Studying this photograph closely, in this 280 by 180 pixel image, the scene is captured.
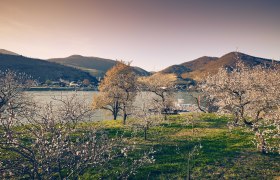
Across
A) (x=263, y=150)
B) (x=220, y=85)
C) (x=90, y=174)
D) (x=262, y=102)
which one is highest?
(x=220, y=85)

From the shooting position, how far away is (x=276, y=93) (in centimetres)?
2877

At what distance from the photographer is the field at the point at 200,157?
20.1 meters

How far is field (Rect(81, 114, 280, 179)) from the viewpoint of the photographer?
20.1 m

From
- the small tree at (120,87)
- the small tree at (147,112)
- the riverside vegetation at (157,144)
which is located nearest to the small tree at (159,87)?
the small tree at (147,112)

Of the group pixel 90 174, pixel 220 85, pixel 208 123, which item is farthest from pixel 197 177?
pixel 208 123

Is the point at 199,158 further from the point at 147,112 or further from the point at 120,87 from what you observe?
the point at 120,87

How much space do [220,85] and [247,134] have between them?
32.6 ft

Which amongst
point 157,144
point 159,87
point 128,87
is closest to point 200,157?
point 157,144

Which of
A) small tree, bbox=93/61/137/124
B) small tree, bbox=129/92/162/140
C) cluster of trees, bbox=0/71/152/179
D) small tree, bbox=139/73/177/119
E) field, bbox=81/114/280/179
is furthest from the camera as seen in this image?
small tree, bbox=139/73/177/119

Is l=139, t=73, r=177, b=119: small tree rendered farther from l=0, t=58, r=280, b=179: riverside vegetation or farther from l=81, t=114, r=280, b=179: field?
l=81, t=114, r=280, b=179: field

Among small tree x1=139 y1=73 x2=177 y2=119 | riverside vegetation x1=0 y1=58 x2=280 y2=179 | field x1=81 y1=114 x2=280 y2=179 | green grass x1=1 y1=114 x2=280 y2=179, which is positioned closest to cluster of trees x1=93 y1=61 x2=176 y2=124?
small tree x1=139 y1=73 x2=177 y2=119

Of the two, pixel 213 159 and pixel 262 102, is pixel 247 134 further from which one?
pixel 213 159

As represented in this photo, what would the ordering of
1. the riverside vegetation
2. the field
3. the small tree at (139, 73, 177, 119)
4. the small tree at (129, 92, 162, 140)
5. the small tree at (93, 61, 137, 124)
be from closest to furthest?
the riverside vegetation, the field, the small tree at (129, 92, 162, 140), the small tree at (93, 61, 137, 124), the small tree at (139, 73, 177, 119)

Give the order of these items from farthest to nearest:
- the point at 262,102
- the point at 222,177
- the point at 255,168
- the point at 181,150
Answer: the point at 262,102 < the point at 181,150 < the point at 255,168 < the point at 222,177
